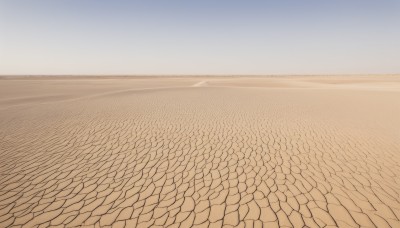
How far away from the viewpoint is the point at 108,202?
4012 millimetres

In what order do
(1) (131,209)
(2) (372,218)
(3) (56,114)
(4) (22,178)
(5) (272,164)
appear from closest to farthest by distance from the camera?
(2) (372,218), (1) (131,209), (4) (22,178), (5) (272,164), (3) (56,114)

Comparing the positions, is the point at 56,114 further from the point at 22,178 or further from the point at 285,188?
the point at 285,188

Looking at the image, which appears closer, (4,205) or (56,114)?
(4,205)

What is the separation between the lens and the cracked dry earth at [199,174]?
361 cm

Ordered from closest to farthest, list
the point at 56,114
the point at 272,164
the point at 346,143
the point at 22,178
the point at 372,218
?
the point at 372,218 → the point at 22,178 → the point at 272,164 → the point at 346,143 → the point at 56,114

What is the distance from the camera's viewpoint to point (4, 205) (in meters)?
3.95

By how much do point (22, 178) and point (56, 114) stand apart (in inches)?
284

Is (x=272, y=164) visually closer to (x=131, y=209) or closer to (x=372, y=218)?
(x=372, y=218)

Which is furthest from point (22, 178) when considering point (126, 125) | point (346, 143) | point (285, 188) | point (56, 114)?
point (346, 143)

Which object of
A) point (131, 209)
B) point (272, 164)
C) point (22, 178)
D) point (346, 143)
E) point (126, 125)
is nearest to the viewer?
point (131, 209)

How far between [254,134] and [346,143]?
10.2ft

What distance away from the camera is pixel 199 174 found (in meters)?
4.97

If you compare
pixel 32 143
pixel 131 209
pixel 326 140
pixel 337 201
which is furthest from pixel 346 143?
pixel 32 143

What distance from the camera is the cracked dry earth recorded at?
361 centimetres
